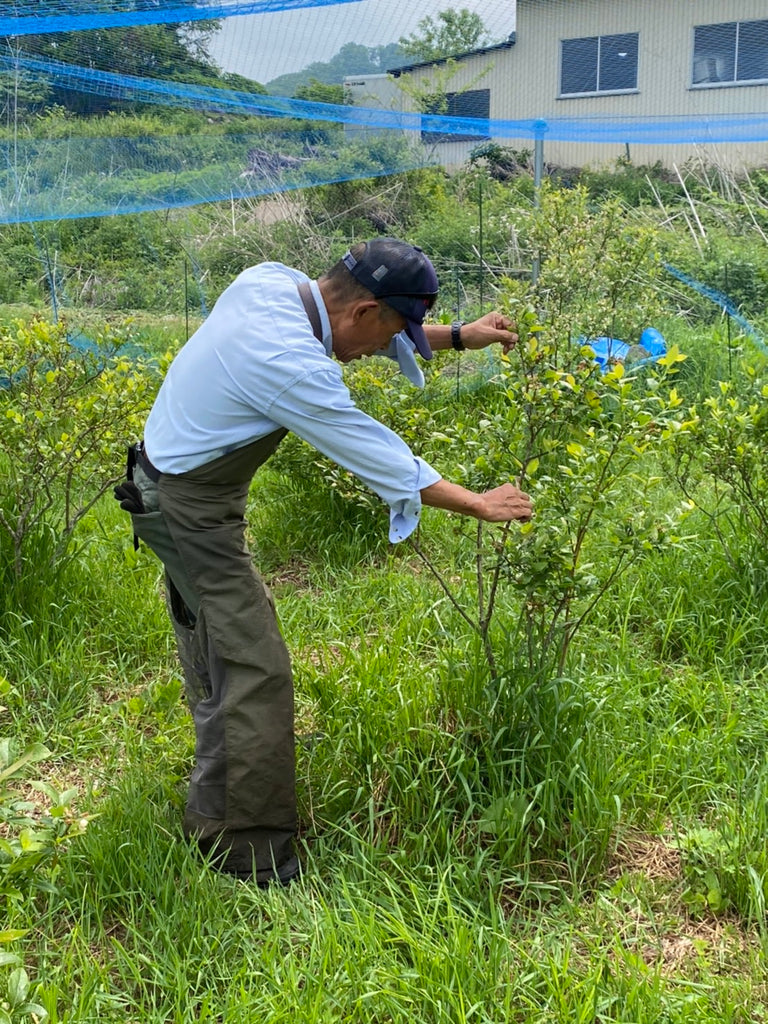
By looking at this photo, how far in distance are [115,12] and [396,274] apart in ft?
14.6

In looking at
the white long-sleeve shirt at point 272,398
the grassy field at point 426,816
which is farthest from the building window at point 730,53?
the white long-sleeve shirt at point 272,398

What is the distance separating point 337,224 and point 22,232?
3.74m

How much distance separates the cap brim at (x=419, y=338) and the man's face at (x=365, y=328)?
23 millimetres

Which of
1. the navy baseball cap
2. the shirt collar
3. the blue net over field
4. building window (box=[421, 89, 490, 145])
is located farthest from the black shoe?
building window (box=[421, 89, 490, 145])

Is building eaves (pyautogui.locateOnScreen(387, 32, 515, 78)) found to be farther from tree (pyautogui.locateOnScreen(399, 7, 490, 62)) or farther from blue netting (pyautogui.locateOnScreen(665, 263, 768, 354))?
blue netting (pyautogui.locateOnScreen(665, 263, 768, 354))

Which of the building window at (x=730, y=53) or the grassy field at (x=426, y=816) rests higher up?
the building window at (x=730, y=53)

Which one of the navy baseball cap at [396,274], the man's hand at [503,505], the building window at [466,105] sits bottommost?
the man's hand at [503,505]

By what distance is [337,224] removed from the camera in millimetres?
10008

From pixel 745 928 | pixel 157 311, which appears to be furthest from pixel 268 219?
pixel 745 928

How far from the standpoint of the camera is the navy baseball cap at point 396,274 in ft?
7.87

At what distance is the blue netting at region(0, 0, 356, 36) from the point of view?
5.50 meters

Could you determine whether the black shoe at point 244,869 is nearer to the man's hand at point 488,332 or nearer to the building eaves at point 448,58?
the man's hand at point 488,332

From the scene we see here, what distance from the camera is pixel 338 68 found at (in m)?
8.96

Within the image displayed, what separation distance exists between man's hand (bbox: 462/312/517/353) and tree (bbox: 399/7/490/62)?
7.83m
